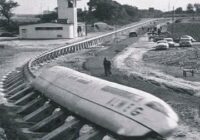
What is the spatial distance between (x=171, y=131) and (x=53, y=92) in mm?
7716

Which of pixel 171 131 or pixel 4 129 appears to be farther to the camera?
pixel 4 129

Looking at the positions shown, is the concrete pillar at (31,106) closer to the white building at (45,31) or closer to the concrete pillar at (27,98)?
the concrete pillar at (27,98)

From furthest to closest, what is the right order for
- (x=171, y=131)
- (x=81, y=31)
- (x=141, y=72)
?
1. (x=81, y=31)
2. (x=141, y=72)
3. (x=171, y=131)

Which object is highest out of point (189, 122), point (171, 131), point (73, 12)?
point (73, 12)

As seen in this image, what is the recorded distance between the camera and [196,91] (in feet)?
87.6

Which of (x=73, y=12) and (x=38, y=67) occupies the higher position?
(x=73, y=12)

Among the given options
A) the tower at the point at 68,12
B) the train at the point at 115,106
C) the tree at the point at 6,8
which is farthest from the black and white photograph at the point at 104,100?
the tree at the point at 6,8

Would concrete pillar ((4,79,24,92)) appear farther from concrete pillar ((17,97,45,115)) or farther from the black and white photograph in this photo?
concrete pillar ((17,97,45,115))

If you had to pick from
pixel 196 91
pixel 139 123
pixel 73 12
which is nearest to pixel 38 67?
pixel 196 91

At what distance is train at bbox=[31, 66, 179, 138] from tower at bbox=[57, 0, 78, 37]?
62.8 m

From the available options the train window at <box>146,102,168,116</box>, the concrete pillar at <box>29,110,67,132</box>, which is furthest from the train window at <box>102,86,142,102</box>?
the concrete pillar at <box>29,110,67,132</box>

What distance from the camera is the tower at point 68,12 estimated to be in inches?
3216

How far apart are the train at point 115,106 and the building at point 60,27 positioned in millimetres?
59438

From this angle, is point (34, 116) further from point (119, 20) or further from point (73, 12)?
point (119, 20)
